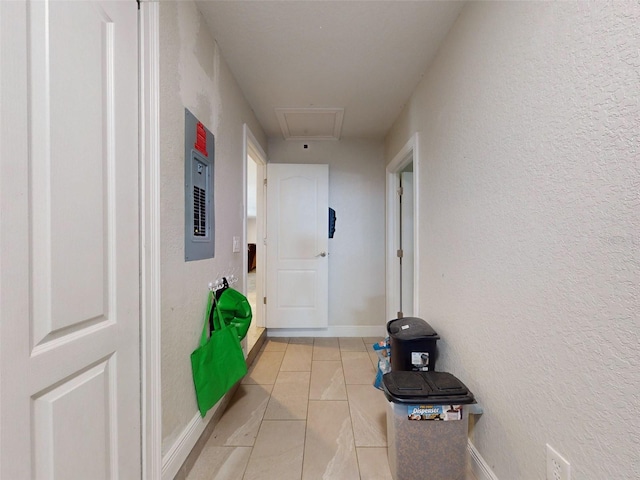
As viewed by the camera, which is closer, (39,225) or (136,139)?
(39,225)

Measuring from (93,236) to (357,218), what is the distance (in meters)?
2.70

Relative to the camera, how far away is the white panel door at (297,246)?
307 cm

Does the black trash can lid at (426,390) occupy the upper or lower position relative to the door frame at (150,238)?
lower

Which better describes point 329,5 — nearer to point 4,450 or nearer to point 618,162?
point 618,162

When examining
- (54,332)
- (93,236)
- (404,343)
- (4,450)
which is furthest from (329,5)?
(4,450)

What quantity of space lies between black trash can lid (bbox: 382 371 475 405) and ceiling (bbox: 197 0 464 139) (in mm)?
1927

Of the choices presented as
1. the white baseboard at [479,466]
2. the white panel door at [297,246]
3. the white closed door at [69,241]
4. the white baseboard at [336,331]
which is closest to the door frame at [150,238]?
the white closed door at [69,241]

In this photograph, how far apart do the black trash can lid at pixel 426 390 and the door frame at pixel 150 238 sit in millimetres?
1015

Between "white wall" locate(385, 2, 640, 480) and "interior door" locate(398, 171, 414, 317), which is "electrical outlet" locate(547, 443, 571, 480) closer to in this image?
"white wall" locate(385, 2, 640, 480)

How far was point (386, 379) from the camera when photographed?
4.21 ft

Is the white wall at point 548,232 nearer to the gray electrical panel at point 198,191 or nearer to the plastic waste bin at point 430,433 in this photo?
the plastic waste bin at point 430,433

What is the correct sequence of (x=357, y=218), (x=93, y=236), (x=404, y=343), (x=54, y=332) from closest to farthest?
(x=54, y=332) < (x=93, y=236) < (x=404, y=343) < (x=357, y=218)

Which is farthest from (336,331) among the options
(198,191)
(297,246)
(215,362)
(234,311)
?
(198,191)

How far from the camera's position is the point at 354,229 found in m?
3.24
